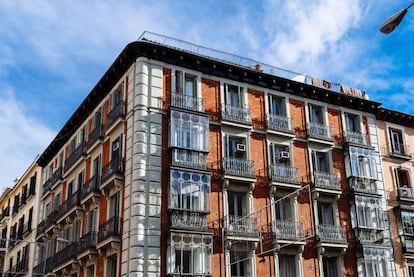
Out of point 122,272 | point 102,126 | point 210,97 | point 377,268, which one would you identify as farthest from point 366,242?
point 102,126

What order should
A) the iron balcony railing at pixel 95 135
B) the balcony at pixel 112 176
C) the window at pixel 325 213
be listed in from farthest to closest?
the iron balcony railing at pixel 95 135 < the window at pixel 325 213 < the balcony at pixel 112 176

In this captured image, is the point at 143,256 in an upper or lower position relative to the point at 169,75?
lower

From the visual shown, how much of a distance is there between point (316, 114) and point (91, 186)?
44.5ft

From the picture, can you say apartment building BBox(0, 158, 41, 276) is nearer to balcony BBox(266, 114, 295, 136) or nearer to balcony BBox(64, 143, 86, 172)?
A: balcony BBox(64, 143, 86, 172)

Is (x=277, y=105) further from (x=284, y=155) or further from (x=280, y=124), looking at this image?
(x=284, y=155)

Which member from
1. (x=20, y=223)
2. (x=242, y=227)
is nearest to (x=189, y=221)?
(x=242, y=227)

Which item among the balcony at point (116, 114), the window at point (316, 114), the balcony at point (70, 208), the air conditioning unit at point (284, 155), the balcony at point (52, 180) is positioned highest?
the window at point (316, 114)

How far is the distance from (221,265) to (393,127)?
1606cm

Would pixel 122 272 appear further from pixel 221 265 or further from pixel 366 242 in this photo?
pixel 366 242

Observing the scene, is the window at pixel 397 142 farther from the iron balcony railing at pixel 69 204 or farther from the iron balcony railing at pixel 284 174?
the iron balcony railing at pixel 69 204

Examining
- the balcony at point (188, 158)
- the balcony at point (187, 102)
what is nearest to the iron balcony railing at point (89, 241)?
the balcony at point (188, 158)

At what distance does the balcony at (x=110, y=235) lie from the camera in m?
26.4

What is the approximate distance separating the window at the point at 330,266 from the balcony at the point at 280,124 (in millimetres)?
6936

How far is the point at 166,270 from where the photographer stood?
81.6 ft
